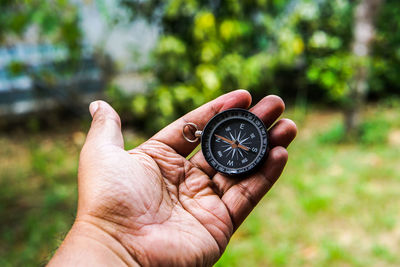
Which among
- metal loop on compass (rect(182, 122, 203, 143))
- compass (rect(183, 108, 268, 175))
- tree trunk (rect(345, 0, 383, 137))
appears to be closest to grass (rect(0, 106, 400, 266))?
tree trunk (rect(345, 0, 383, 137))

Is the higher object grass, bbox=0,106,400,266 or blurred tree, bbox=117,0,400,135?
blurred tree, bbox=117,0,400,135

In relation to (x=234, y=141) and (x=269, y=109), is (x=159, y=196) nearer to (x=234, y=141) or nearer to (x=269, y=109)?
(x=234, y=141)

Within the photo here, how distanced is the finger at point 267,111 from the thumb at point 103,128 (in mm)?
600

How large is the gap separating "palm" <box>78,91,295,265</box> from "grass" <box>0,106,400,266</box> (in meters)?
0.69

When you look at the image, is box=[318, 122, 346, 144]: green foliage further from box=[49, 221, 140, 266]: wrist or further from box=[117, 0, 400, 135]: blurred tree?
box=[49, 221, 140, 266]: wrist

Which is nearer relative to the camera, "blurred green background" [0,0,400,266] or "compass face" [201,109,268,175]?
"compass face" [201,109,268,175]

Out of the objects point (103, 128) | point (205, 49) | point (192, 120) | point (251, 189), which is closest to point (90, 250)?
point (103, 128)

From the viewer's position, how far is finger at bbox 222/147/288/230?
7.07 ft

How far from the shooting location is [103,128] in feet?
7.06

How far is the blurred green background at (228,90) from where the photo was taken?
11.9 feet

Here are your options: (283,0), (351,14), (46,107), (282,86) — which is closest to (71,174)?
(46,107)

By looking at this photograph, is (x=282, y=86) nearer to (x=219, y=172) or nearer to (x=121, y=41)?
(x=121, y=41)

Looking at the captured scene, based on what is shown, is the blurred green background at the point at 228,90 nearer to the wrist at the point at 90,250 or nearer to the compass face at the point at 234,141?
the compass face at the point at 234,141

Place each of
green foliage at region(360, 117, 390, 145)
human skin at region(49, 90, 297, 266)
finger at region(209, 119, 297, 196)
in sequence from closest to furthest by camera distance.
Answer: human skin at region(49, 90, 297, 266) < finger at region(209, 119, 297, 196) < green foliage at region(360, 117, 390, 145)
